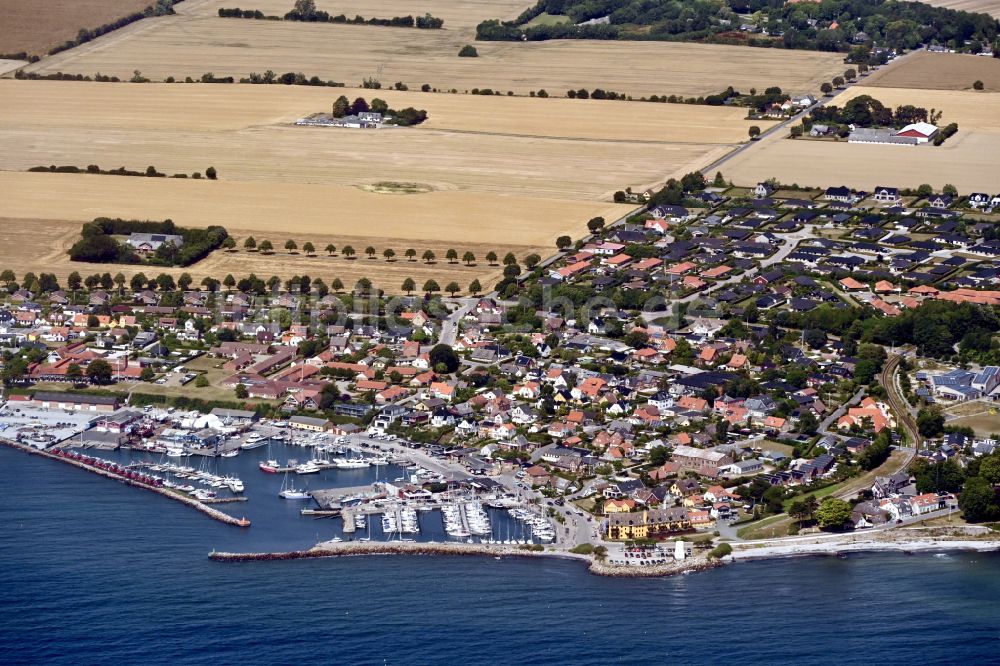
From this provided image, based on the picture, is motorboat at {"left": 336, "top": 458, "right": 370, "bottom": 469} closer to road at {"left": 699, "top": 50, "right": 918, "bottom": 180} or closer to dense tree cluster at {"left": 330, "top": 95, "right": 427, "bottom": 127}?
road at {"left": 699, "top": 50, "right": 918, "bottom": 180}

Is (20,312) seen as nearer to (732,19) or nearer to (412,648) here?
(412,648)

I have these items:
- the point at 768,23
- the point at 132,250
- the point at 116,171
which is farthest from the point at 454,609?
the point at 768,23

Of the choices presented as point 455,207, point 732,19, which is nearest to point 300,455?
point 455,207

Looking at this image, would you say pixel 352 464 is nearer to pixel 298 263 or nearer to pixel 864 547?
pixel 864 547

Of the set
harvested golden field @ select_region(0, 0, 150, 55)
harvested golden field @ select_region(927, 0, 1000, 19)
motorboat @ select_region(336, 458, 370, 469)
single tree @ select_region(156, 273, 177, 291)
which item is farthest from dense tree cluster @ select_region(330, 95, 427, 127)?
motorboat @ select_region(336, 458, 370, 469)

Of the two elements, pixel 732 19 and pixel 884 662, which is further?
pixel 732 19

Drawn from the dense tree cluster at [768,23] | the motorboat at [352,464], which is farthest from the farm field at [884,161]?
the motorboat at [352,464]
